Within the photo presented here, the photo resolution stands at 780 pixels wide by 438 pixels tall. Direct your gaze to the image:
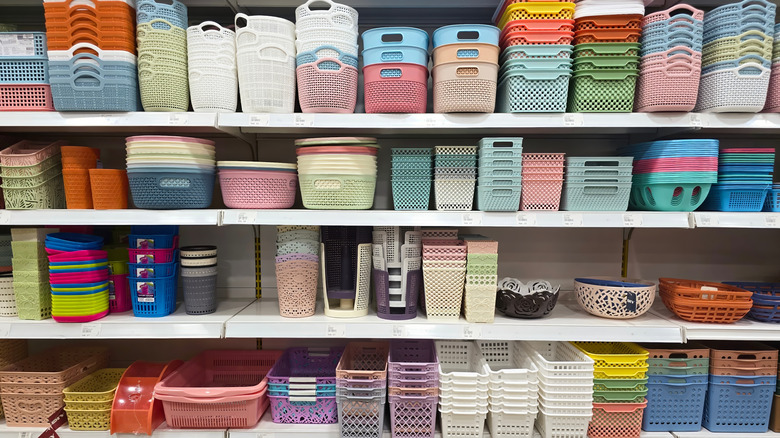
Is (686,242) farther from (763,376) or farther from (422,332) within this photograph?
(422,332)

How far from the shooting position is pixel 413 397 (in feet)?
5.84

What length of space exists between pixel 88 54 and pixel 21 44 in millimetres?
370

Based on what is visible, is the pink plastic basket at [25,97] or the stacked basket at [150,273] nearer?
the pink plastic basket at [25,97]

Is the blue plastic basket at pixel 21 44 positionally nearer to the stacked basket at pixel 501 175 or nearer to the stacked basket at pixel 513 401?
the stacked basket at pixel 501 175

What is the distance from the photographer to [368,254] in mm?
1947

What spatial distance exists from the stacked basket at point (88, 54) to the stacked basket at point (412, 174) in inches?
50.9

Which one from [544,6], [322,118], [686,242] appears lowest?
[686,242]

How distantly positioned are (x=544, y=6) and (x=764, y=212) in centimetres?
143

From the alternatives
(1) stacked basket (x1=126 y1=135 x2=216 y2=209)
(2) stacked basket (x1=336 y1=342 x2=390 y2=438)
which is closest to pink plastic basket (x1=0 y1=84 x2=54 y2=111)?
(1) stacked basket (x1=126 y1=135 x2=216 y2=209)

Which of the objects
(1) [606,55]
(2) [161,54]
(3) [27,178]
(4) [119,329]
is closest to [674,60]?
(1) [606,55]

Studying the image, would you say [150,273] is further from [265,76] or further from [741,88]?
[741,88]

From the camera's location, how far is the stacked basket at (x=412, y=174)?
1.86 m

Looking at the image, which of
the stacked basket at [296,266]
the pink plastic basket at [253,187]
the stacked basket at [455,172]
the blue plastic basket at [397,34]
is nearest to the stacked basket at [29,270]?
the pink plastic basket at [253,187]

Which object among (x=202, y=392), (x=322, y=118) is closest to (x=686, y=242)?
(x=322, y=118)
